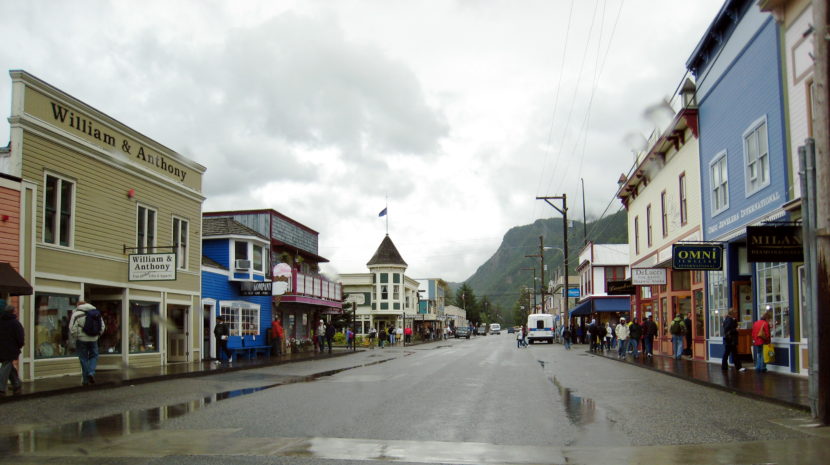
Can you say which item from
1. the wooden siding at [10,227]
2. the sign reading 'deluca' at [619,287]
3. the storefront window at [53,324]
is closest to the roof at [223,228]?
the storefront window at [53,324]

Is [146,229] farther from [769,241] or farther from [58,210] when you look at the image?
[769,241]

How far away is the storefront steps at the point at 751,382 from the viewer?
12.3m

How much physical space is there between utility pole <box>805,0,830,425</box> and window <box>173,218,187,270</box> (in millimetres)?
21723

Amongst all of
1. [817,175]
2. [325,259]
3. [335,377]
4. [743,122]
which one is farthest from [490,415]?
[325,259]

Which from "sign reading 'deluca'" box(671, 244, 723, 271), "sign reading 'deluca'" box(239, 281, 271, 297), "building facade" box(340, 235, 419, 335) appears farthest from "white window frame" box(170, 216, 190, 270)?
"building facade" box(340, 235, 419, 335)

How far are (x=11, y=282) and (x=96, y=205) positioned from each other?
5.93m

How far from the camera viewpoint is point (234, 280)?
31.8 metres

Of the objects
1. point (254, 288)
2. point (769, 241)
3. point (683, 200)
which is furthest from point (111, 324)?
point (683, 200)

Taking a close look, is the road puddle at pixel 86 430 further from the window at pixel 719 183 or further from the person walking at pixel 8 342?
the window at pixel 719 183

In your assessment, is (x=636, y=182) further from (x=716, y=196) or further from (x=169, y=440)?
(x=169, y=440)

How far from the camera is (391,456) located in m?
7.73

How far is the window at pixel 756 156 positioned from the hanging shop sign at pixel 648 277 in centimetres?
911

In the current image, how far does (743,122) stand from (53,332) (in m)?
19.5

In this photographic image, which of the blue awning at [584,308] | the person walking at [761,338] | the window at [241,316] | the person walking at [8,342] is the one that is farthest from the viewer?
the blue awning at [584,308]
